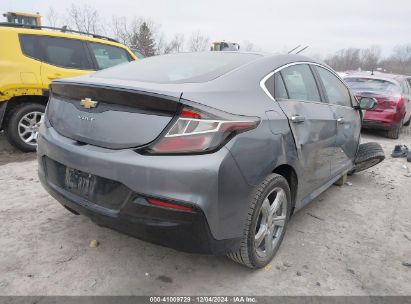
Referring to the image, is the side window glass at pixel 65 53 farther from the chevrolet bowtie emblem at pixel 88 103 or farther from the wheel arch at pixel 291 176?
the wheel arch at pixel 291 176

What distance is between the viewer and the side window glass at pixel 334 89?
3475mm

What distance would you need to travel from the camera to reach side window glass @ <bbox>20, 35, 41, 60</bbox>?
4.97m

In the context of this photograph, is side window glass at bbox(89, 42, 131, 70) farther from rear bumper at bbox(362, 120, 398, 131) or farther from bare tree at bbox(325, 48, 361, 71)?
bare tree at bbox(325, 48, 361, 71)

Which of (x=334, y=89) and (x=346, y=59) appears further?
(x=346, y=59)

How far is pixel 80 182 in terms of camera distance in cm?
217

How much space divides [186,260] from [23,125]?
142 inches

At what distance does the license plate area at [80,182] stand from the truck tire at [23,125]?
3.03m

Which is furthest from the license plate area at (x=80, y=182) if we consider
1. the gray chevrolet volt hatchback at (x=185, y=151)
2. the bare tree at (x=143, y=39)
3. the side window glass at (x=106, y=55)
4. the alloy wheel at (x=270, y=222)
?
the bare tree at (x=143, y=39)

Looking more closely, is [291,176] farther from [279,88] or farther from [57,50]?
[57,50]

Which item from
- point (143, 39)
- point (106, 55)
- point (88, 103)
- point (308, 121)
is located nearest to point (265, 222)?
point (308, 121)

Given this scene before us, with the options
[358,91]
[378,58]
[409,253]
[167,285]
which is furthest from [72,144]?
[378,58]

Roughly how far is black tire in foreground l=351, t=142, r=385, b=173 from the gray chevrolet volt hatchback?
1965 mm

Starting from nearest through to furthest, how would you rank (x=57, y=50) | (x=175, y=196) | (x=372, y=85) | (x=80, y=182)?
(x=175, y=196)
(x=80, y=182)
(x=57, y=50)
(x=372, y=85)

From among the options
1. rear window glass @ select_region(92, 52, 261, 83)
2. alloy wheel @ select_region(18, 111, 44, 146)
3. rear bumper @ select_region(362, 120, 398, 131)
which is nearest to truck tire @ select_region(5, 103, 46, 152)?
alloy wheel @ select_region(18, 111, 44, 146)
